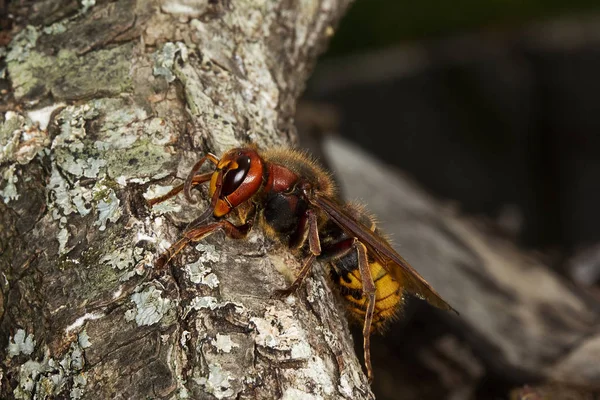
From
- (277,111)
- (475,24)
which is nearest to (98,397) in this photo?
(277,111)

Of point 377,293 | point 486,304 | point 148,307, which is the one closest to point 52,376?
point 148,307

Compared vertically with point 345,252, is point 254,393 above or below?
above

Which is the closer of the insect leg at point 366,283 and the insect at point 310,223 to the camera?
the insect at point 310,223

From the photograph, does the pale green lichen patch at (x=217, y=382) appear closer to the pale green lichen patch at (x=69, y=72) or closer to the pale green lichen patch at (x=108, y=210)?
the pale green lichen patch at (x=108, y=210)

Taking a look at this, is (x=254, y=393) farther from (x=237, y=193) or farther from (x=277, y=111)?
(x=277, y=111)

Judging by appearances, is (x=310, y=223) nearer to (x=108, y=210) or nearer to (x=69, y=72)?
(x=108, y=210)

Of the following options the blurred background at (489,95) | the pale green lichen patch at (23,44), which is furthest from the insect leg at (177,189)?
the blurred background at (489,95)

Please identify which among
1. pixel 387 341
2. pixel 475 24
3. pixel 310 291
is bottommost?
pixel 387 341
